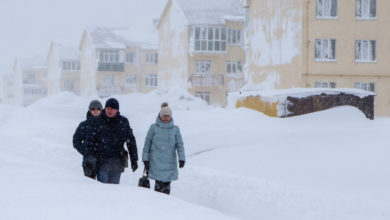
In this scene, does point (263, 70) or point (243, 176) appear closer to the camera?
point (243, 176)

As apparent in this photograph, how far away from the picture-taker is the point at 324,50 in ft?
98.0

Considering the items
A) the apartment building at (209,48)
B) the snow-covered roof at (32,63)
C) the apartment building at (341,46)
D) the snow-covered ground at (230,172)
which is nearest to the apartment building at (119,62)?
the apartment building at (209,48)

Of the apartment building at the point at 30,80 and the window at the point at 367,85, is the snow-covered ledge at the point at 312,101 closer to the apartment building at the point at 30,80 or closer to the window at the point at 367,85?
the window at the point at 367,85

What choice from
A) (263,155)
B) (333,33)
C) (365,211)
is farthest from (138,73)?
(365,211)

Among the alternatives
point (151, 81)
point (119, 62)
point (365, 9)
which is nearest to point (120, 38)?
point (119, 62)

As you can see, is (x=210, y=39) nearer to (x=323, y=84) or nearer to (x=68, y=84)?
(x=323, y=84)

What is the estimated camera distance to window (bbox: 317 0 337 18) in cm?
2972

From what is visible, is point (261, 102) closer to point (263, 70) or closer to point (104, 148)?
point (104, 148)

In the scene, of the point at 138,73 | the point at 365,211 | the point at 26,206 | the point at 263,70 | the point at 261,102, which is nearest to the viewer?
the point at 26,206

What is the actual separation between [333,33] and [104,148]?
23.9m

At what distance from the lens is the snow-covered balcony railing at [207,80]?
45.7 m

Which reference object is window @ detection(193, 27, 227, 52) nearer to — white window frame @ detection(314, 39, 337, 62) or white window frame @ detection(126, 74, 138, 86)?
white window frame @ detection(314, 39, 337, 62)

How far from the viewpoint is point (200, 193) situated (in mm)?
10656

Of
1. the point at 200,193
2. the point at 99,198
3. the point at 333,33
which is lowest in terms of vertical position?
the point at 200,193
